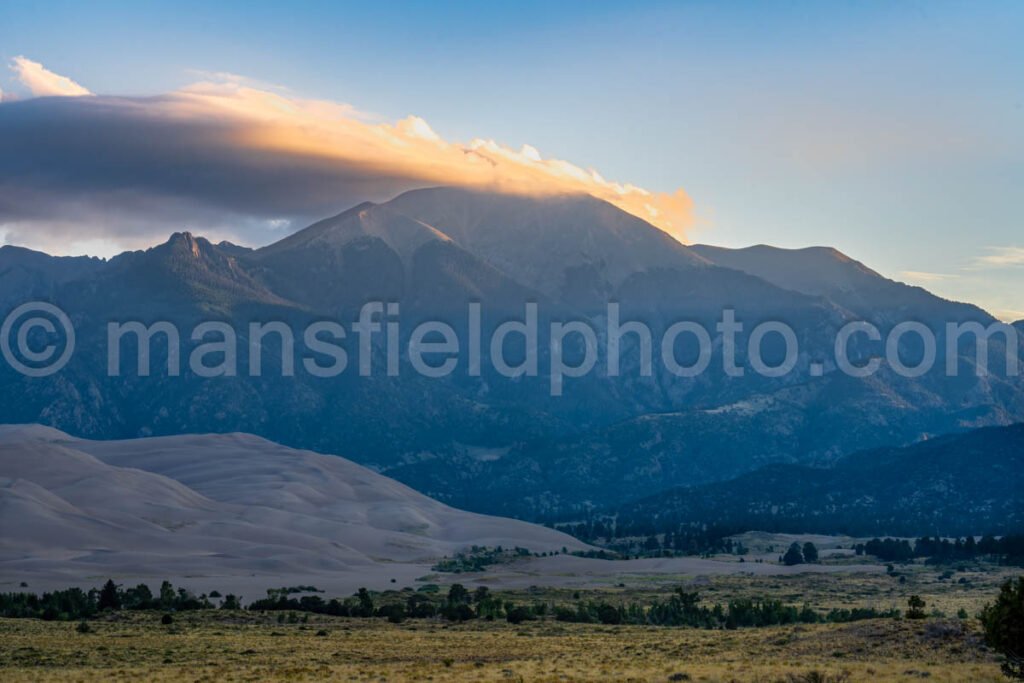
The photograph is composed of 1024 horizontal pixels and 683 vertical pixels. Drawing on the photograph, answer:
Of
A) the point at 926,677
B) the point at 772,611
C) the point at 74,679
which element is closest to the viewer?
the point at 926,677

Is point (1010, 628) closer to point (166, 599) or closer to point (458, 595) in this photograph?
point (166, 599)

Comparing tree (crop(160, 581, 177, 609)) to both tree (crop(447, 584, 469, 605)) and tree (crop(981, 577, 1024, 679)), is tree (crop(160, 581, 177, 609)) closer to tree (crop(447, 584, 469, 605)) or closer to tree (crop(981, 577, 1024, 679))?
tree (crop(447, 584, 469, 605))

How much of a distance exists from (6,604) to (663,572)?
10171cm

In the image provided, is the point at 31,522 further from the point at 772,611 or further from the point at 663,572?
the point at 772,611

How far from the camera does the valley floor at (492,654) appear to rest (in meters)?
56.2

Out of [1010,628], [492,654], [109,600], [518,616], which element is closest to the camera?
[1010,628]

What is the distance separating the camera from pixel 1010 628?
49062 millimetres

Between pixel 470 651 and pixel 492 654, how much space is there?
218cm

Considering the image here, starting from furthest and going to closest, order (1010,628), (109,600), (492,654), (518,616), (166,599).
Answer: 1. (166,599)
2. (109,600)
3. (518,616)
4. (492,654)
5. (1010,628)

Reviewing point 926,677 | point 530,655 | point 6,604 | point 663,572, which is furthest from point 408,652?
point 663,572

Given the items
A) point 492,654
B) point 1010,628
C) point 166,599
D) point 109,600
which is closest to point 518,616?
point 492,654

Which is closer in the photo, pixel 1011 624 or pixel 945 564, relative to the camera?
pixel 1011 624

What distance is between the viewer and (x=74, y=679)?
56938 mm

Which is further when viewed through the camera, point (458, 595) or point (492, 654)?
point (458, 595)
